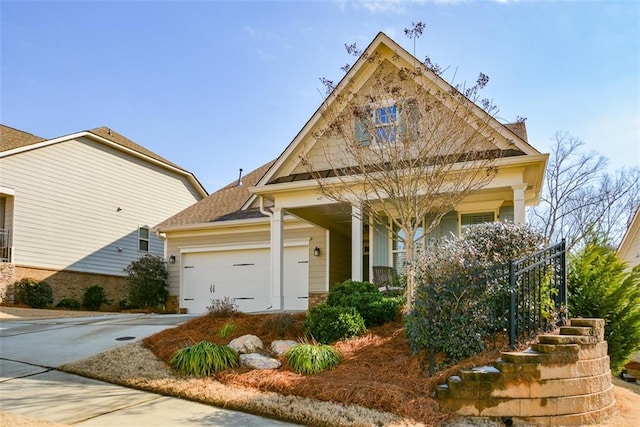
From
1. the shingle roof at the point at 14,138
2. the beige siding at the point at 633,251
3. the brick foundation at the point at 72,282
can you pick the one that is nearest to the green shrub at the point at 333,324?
the beige siding at the point at 633,251

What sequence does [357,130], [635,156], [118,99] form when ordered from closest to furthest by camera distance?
[357,130], [118,99], [635,156]

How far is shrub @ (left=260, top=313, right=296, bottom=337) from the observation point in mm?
8320

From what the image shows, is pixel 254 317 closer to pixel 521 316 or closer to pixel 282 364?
pixel 282 364

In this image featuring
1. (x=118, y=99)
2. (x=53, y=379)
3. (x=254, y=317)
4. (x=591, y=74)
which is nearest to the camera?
(x=53, y=379)

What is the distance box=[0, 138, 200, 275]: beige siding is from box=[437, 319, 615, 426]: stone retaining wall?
16986mm

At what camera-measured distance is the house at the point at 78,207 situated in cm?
1834

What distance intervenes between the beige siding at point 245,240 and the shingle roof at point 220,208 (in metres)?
0.40

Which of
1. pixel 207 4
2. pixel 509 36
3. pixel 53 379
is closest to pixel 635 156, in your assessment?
pixel 509 36

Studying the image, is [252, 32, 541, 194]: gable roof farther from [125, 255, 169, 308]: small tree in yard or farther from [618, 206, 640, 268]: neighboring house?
[125, 255, 169, 308]: small tree in yard

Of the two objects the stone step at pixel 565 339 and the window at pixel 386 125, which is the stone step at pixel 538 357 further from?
the window at pixel 386 125

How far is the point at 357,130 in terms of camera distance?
10.2 meters

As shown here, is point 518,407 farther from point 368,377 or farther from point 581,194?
point 581,194

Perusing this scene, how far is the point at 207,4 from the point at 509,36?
19.6 ft

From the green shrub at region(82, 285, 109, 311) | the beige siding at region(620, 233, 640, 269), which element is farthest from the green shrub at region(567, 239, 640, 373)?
the green shrub at region(82, 285, 109, 311)
